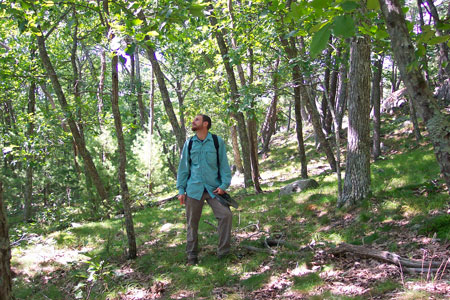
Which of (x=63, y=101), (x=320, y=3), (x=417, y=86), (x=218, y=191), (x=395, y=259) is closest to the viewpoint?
(x=320, y=3)

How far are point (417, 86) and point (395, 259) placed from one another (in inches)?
103

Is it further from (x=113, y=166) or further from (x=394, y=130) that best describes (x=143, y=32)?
(x=394, y=130)

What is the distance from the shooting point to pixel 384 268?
3.71 metres

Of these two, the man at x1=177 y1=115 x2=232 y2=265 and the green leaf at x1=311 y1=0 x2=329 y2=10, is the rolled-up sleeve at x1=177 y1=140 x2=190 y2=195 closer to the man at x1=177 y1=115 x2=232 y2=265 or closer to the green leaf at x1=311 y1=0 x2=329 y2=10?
the man at x1=177 y1=115 x2=232 y2=265

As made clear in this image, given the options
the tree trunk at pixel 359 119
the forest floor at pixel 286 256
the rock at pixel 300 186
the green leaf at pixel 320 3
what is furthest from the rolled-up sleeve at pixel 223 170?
the rock at pixel 300 186

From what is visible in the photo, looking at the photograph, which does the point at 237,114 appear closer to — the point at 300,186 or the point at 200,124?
the point at 300,186

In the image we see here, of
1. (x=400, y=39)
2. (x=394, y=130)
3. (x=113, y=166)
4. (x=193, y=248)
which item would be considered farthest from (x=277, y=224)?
(x=394, y=130)

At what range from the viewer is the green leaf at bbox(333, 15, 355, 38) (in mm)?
1387

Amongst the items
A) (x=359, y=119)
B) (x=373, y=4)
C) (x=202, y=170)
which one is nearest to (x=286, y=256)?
(x=202, y=170)

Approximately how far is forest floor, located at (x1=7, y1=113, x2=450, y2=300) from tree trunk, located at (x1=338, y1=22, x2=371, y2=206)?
40cm

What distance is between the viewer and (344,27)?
1.41m

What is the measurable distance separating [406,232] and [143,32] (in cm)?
438

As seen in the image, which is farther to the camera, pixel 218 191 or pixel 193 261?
pixel 193 261

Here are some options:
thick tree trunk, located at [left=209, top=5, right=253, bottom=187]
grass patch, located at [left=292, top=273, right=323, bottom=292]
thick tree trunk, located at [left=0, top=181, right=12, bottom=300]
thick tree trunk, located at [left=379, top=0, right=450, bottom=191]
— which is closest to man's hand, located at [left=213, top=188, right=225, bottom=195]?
grass patch, located at [left=292, top=273, right=323, bottom=292]
